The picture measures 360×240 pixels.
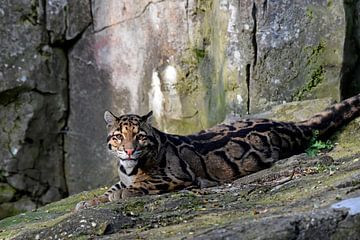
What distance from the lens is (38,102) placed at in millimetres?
10062

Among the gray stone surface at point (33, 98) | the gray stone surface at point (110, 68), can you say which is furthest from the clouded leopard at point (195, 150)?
the gray stone surface at point (33, 98)

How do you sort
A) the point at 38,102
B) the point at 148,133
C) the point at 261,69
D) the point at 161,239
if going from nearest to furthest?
the point at 161,239, the point at 148,133, the point at 261,69, the point at 38,102

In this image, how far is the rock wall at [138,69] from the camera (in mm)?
8258

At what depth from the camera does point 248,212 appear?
15.8 ft

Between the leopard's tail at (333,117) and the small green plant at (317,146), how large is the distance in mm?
74

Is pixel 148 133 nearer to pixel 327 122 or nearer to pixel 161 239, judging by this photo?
pixel 327 122

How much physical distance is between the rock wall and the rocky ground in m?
2.02

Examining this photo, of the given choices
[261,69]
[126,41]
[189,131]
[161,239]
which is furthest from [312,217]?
[126,41]

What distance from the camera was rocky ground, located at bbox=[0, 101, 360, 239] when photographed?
420 cm

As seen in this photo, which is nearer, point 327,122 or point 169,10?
point 327,122

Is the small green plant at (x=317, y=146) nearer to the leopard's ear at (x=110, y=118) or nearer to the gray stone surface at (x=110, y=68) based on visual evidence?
the leopard's ear at (x=110, y=118)

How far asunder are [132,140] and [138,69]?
133 inches

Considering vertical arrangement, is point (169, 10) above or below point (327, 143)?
above

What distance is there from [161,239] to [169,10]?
5.16 m
